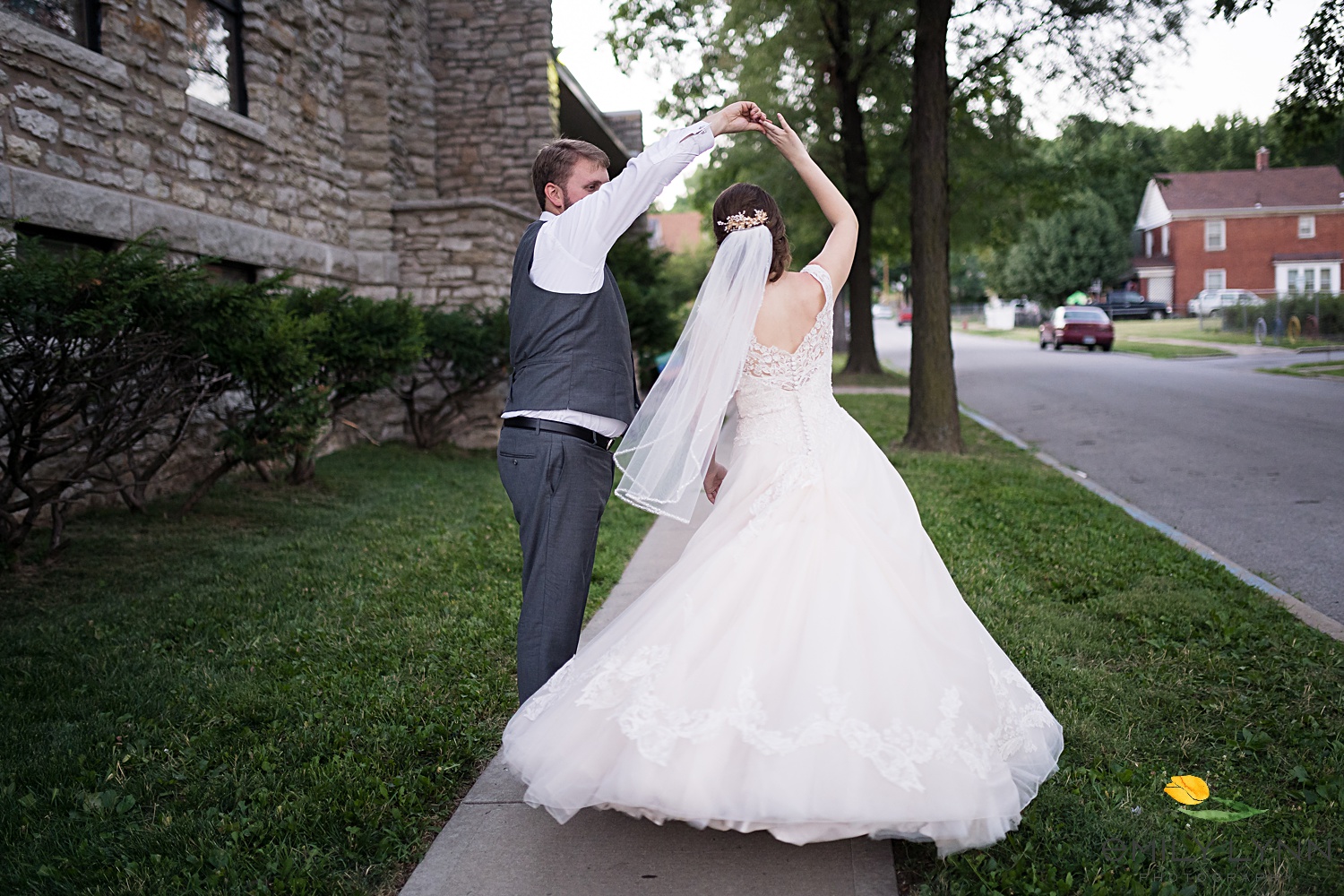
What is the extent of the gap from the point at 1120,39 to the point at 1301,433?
604 cm

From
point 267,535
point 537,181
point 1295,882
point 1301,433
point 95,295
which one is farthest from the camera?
point 1301,433

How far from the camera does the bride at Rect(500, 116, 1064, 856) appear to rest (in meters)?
2.81

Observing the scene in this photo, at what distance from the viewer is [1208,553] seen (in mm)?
6957

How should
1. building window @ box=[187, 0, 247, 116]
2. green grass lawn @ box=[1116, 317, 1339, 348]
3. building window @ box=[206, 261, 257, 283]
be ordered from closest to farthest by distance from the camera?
building window @ box=[187, 0, 247, 116]
building window @ box=[206, 261, 257, 283]
green grass lawn @ box=[1116, 317, 1339, 348]

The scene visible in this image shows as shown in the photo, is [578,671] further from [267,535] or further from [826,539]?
[267,535]

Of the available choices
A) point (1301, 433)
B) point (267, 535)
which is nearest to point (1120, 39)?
point (1301, 433)

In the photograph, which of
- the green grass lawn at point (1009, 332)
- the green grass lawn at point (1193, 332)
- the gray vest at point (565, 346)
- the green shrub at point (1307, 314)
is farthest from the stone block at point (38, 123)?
the green grass lawn at point (1009, 332)

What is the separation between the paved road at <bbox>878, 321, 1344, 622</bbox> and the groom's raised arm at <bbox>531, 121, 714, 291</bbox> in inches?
190

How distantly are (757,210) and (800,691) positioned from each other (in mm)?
1710

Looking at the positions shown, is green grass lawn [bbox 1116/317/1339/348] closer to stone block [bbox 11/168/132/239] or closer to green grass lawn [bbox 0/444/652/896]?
green grass lawn [bbox 0/444/652/896]

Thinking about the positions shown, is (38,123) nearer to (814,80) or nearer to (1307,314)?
(814,80)

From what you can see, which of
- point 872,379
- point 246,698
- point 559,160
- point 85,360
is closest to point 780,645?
point 559,160

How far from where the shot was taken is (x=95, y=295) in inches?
224

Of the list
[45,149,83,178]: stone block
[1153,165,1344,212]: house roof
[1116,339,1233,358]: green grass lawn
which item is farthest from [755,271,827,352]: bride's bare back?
[1153,165,1344,212]: house roof
